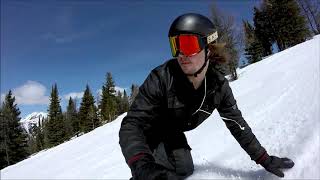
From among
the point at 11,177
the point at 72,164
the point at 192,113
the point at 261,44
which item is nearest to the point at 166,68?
the point at 192,113

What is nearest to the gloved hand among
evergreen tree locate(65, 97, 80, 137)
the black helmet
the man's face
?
the man's face

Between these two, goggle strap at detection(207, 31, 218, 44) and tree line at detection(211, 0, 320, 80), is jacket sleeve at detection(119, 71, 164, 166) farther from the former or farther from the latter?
tree line at detection(211, 0, 320, 80)

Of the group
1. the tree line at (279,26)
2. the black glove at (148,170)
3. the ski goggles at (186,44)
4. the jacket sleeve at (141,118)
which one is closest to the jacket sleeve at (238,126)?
the ski goggles at (186,44)

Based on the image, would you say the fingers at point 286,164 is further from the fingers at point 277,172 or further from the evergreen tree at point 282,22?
the evergreen tree at point 282,22

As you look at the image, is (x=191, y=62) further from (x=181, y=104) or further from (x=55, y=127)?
(x=55, y=127)

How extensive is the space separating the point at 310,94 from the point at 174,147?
453 cm

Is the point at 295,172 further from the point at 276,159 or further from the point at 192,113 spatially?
the point at 192,113

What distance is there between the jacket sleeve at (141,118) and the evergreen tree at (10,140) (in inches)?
1969

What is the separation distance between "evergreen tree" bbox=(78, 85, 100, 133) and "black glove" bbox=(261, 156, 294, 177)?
60638 millimetres

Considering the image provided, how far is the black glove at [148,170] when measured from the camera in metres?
2.26

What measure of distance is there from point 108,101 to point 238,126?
6497 cm

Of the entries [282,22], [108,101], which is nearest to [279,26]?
[282,22]

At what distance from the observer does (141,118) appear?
3004mm

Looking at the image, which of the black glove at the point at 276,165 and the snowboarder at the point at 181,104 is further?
the black glove at the point at 276,165
